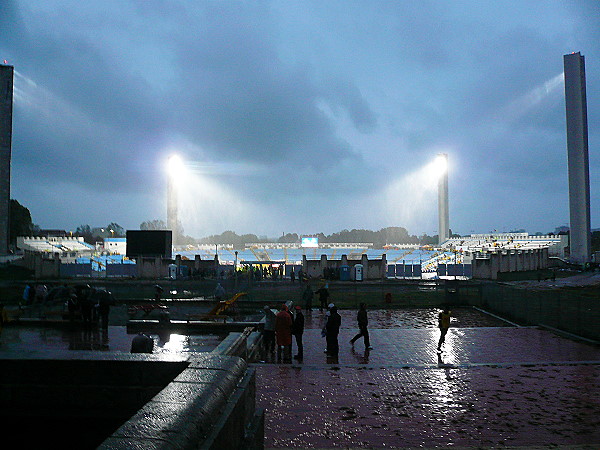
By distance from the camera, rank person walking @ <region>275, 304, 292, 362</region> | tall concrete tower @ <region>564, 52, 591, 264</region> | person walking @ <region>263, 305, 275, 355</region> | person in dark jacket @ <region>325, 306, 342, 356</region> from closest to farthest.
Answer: person walking @ <region>275, 304, 292, 362</region>
person in dark jacket @ <region>325, 306, 342, 356</region>
person walking @ <region>263, 305, 275, 355</region>
tall concrete tower @ <region>564, 52, 591, 264</region>

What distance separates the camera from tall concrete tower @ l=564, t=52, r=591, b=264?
56.5 metres

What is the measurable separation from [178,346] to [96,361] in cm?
881

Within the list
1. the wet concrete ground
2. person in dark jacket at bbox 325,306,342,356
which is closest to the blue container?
the wet concrete ground

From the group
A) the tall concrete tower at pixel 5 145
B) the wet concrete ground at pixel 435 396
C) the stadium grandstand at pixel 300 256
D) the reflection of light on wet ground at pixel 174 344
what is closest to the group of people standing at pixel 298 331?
the wet concrete ground at pixel 435 396

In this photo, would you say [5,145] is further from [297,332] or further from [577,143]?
[577,143]

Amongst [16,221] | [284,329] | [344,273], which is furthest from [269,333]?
[16,221]

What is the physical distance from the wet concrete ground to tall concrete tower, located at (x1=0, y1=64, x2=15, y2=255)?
46.5 m

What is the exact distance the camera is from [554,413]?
7180mm

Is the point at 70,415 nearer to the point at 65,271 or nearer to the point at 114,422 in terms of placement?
the point at 114,422

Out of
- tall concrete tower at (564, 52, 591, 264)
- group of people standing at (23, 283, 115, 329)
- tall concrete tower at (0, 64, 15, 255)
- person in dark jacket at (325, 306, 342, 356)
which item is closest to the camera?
person in dark jacket at (325, 306, 342, 356)

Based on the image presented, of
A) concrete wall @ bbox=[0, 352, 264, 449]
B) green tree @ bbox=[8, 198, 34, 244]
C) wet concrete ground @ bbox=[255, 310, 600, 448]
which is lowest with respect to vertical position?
wet concrete ground @ bbox=[255, 310, 600, 448]

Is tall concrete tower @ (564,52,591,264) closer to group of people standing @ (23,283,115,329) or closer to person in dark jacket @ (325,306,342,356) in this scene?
person in dark jacket @ (325,306,342,356)

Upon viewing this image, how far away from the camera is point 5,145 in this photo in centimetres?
4975

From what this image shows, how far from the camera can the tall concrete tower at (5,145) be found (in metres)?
48.3
